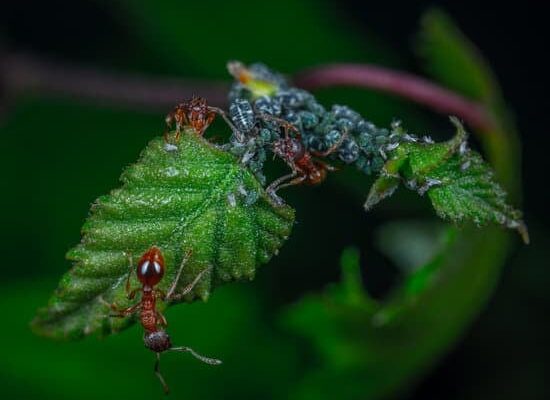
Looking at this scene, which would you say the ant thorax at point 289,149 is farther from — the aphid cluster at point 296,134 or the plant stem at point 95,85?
the plant stem at point 95,85

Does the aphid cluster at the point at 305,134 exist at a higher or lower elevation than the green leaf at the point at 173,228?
higher

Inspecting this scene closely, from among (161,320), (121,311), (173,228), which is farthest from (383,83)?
(121,311)

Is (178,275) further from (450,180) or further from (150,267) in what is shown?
(450,180)

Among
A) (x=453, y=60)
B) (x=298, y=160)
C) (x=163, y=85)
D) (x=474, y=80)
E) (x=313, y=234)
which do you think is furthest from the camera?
(x=313, y=234)

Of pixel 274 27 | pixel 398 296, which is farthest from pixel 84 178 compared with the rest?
pixel 398 296

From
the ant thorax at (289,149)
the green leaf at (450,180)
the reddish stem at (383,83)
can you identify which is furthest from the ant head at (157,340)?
the reddish stem at (383,83)

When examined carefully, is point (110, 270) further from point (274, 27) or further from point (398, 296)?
point (274, 27)
